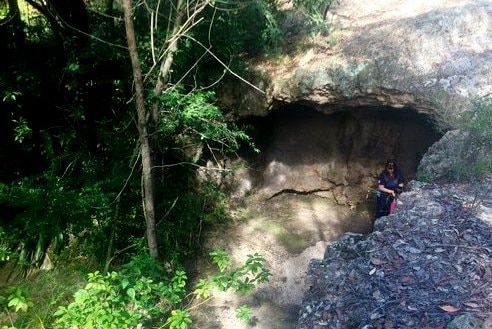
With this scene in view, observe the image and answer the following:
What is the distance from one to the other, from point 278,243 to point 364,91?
11.0ft

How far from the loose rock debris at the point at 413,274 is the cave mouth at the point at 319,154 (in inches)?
177

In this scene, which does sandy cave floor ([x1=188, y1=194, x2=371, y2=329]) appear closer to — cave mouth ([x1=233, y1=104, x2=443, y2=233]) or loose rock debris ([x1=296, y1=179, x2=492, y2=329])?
cave mouth ([x1=233, y1=104, x2=443, y2=233])

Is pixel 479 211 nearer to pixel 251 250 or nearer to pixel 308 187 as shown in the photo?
pixel 251 250

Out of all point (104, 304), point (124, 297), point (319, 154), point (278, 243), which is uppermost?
point (319, 154)

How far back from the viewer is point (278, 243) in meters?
8.12

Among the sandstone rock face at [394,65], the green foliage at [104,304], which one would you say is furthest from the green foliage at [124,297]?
the sandstone rock face at [394,65]

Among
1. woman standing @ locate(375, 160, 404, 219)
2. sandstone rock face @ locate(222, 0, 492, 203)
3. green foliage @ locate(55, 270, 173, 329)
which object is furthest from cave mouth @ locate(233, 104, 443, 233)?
green foliage @ locate(55, 270, 173, 329)

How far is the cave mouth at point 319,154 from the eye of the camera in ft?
30.6

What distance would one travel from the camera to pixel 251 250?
25.9 feet

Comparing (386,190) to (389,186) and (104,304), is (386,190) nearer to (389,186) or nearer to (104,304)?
(389,186)

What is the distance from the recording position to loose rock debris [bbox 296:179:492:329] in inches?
131

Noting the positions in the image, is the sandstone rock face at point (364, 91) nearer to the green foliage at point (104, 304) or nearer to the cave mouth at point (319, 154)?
the cave mouth at point (319, 154)

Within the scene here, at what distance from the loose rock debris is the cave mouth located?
4489 millimetres

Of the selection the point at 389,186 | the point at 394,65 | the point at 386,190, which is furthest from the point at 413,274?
the point at 394,65
